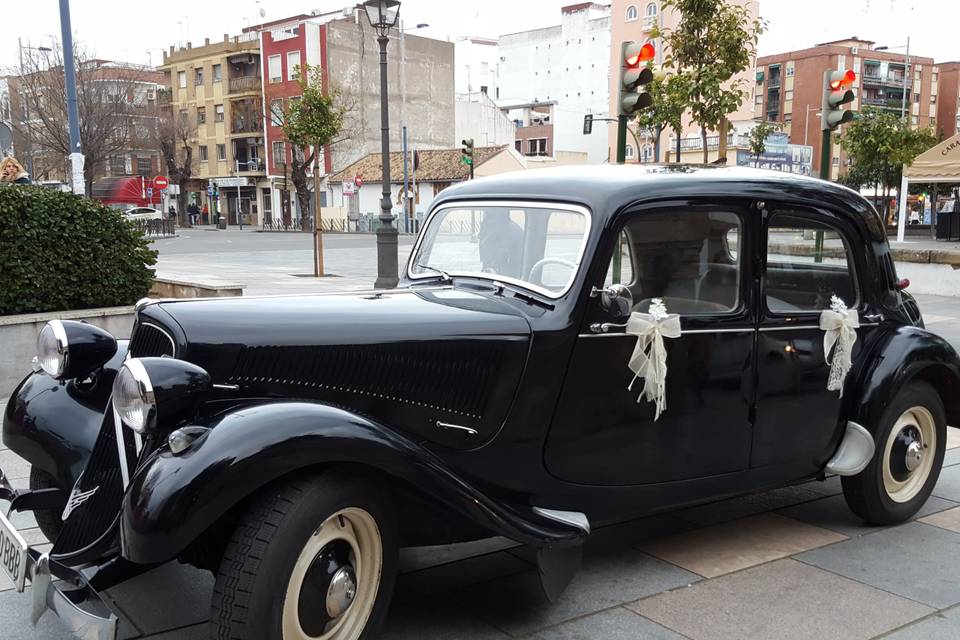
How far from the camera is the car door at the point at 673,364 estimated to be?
3.20 meters

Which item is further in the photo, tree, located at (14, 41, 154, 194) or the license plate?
tree, located at (14, 41, 154, 194)

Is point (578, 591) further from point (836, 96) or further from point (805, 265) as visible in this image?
point (836, 96)

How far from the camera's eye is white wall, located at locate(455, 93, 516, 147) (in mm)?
58031

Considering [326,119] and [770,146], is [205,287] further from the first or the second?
[770,146]

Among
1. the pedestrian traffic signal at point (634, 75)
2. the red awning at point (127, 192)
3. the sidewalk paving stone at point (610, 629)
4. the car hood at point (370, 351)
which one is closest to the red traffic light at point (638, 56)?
the pedestrian traffic signal at point (634, 75)

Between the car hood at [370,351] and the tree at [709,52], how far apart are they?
7.63m

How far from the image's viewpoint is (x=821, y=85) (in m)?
75.0

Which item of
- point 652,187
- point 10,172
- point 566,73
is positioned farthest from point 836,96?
point 566,73

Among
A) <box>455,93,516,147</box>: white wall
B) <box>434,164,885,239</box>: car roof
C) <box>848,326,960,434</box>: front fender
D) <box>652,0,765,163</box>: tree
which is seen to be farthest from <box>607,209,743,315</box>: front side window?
<box>455,93,516,147</box>: white wall

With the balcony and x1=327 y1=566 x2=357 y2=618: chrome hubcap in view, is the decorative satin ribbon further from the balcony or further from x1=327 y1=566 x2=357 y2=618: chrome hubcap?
the balcony

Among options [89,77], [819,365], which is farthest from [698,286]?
[89,77]

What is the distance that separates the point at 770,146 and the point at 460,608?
32050mm

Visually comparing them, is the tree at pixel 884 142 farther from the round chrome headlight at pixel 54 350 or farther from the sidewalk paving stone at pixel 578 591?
the round chrome headlight at pixel 54 350

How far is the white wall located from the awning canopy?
40696 millimetres
